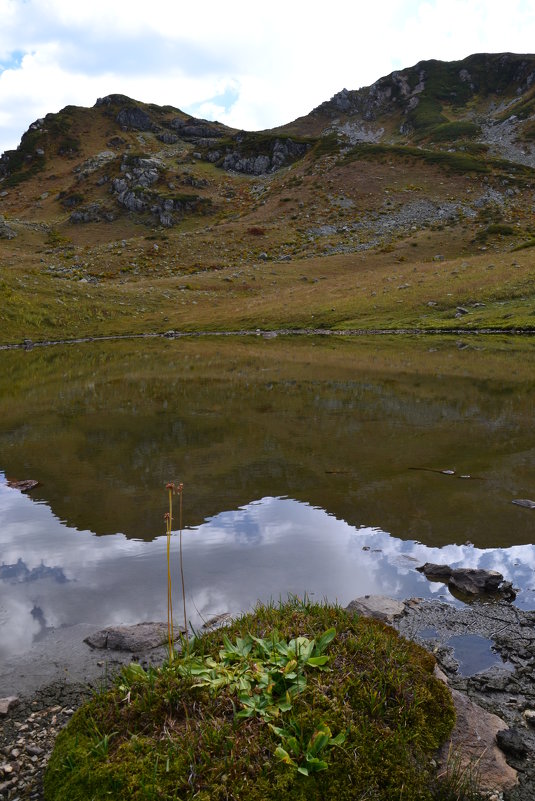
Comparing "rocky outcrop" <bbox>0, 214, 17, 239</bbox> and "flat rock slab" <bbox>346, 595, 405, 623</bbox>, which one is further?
"rocky outcrop" <bbox>0, 214, 17, 239</bbox>

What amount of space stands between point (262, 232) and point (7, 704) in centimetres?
11175

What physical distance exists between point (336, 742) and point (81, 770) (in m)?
2.13

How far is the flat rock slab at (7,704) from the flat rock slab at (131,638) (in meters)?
1.37

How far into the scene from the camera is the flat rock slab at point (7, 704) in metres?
6.09

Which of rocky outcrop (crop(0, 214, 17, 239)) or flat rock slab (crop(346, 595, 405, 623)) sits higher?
rocky outcrop (crop(0, 214, 17, 239))

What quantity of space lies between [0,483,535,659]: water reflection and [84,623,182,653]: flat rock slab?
53cm

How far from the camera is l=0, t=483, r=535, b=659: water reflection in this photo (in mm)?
8656

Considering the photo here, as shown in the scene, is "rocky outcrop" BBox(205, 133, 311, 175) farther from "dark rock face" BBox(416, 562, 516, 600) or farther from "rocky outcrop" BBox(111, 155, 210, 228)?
"dark rock face" BBox(416, 562, 516, 600)

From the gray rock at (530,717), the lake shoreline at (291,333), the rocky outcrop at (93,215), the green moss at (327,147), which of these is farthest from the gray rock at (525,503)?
the green moss at (327,147)

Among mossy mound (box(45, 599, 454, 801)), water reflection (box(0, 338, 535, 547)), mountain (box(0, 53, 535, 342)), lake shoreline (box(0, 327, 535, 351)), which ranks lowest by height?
lake shoreline (box(0, 327, 535, 351))

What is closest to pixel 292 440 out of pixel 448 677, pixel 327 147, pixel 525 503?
pixel 525 503

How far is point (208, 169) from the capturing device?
16375 centimetres

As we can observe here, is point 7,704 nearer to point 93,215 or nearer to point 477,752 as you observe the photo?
point 477,752

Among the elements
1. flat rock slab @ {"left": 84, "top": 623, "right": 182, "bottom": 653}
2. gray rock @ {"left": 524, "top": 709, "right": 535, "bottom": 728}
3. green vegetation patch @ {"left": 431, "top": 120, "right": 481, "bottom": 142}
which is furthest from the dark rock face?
green vegetation patch @ {"left": 431, "top": 120, "right": 481, "bottom": 142}
